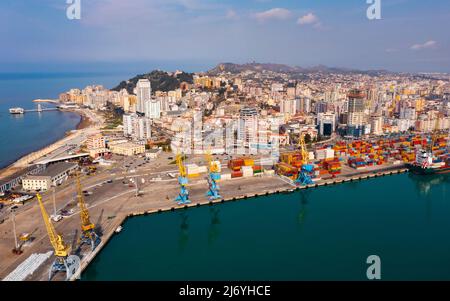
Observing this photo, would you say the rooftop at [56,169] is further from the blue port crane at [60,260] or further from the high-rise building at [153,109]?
the high-rise building at [153,109]

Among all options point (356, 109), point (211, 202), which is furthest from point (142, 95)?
point (211, 202)

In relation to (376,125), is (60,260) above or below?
below

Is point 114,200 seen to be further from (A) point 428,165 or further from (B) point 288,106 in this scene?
(B) point 288,106

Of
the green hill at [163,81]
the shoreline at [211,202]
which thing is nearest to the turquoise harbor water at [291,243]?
the shoreline at [211,202]

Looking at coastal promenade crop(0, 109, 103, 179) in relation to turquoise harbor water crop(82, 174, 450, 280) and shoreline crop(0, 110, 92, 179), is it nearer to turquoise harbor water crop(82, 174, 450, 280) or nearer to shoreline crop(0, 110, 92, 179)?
shoreline crop(0, 110, 92, 179)

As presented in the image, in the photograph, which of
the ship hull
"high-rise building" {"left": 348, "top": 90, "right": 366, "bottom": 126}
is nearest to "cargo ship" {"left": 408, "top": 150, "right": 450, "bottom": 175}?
the ship hull
